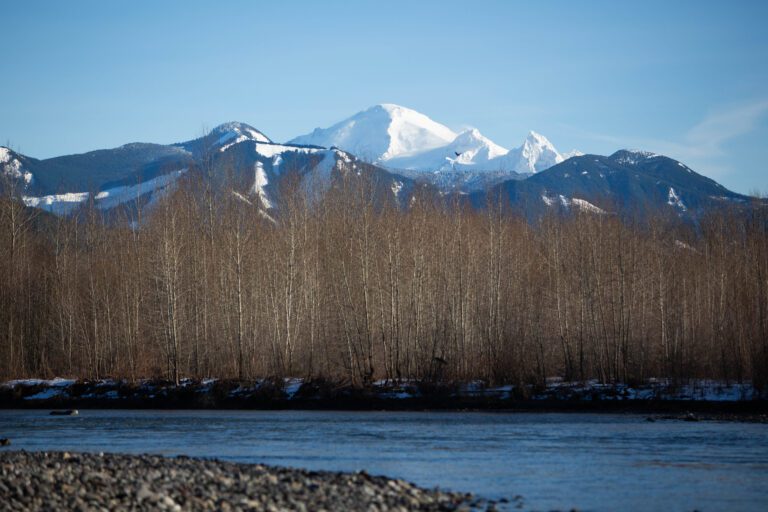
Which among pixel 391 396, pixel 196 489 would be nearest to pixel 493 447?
pixel 196 489

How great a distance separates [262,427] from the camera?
35.2 metres

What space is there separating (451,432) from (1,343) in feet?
120

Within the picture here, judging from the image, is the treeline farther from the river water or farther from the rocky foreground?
the rocky foreground

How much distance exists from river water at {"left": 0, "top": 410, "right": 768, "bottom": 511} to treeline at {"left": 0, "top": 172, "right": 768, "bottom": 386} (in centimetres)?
1018

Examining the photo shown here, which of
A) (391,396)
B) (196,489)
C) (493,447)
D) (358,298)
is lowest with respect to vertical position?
(493,447)

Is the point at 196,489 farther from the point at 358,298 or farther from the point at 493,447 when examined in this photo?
the point at 358,298

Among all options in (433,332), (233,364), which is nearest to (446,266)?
(433,332)

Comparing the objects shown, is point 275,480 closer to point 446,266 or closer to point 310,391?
point 310,391

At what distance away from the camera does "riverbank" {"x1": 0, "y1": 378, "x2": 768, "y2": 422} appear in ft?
137

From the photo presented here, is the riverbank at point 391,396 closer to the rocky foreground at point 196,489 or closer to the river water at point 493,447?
the river water at point 493,447

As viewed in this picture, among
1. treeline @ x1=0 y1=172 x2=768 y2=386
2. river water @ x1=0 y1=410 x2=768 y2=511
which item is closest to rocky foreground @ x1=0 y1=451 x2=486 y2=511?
river water @ x1=0 y1=410 x2=768 y2=511

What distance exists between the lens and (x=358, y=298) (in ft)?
188

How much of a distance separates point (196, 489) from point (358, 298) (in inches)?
1562

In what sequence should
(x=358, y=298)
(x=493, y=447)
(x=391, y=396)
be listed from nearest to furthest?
1. (x=493, y=447)
2. (x=391, y=396)
3. (x=358, y=298)
